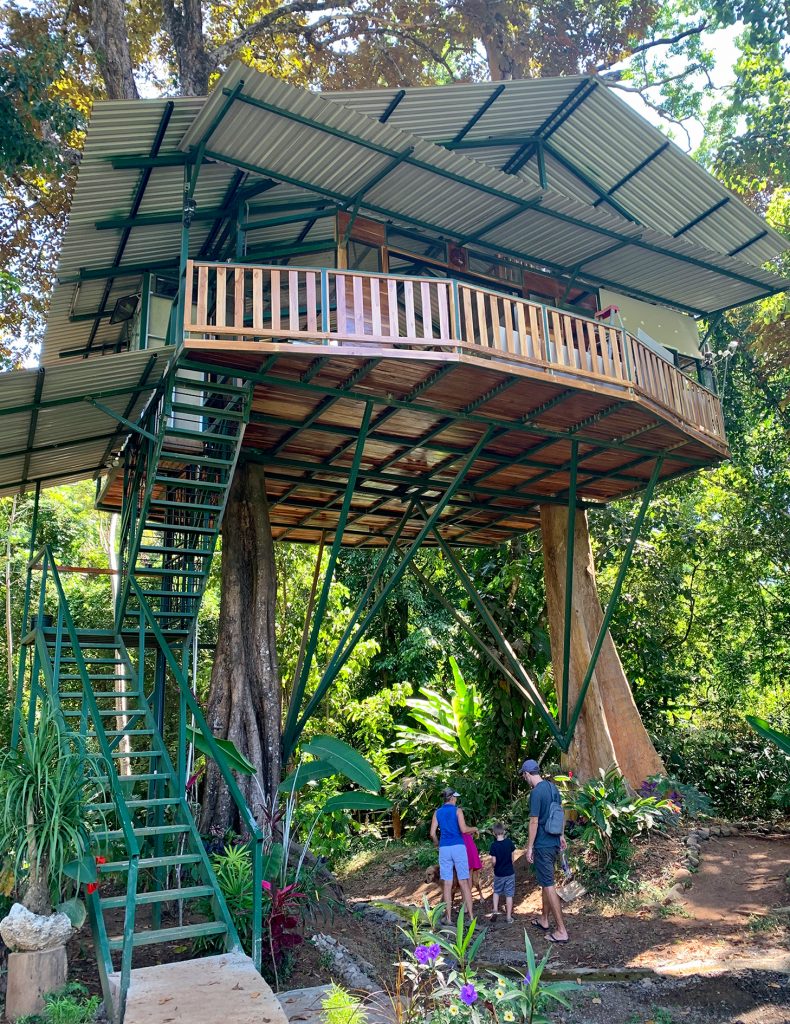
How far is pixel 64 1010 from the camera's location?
4.95m

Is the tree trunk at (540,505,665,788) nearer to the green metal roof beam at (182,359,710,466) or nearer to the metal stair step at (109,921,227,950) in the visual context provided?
the green metal roof beam at (182,359,710,466)

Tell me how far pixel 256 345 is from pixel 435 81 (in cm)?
1652

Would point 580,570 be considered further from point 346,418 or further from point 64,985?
point 64,985

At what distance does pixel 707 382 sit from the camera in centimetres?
1266

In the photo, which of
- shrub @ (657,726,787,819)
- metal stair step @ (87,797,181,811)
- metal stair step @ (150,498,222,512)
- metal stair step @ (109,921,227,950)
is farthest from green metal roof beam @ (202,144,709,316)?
shrub @ (657,726,787,819)

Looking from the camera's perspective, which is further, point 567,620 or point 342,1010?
point 567,620

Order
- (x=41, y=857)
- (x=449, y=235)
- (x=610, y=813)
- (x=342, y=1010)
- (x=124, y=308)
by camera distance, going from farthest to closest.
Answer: (x=124, y=308), (x=449, y=235), (x=610, y=813), (x=41, y=857), (x=342, y=1010)

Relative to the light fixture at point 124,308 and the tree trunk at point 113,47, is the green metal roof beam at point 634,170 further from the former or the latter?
the tree trunk at point 113,47

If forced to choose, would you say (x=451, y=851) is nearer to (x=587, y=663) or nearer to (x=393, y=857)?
(x=587, y=663)

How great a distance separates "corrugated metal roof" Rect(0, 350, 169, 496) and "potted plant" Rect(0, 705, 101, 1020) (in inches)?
134

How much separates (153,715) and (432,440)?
4.68 m

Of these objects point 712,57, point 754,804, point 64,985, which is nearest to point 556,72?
point 712,57

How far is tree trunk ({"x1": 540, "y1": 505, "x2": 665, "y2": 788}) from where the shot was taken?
510 inches

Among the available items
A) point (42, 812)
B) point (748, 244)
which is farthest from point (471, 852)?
point (748, 244)
